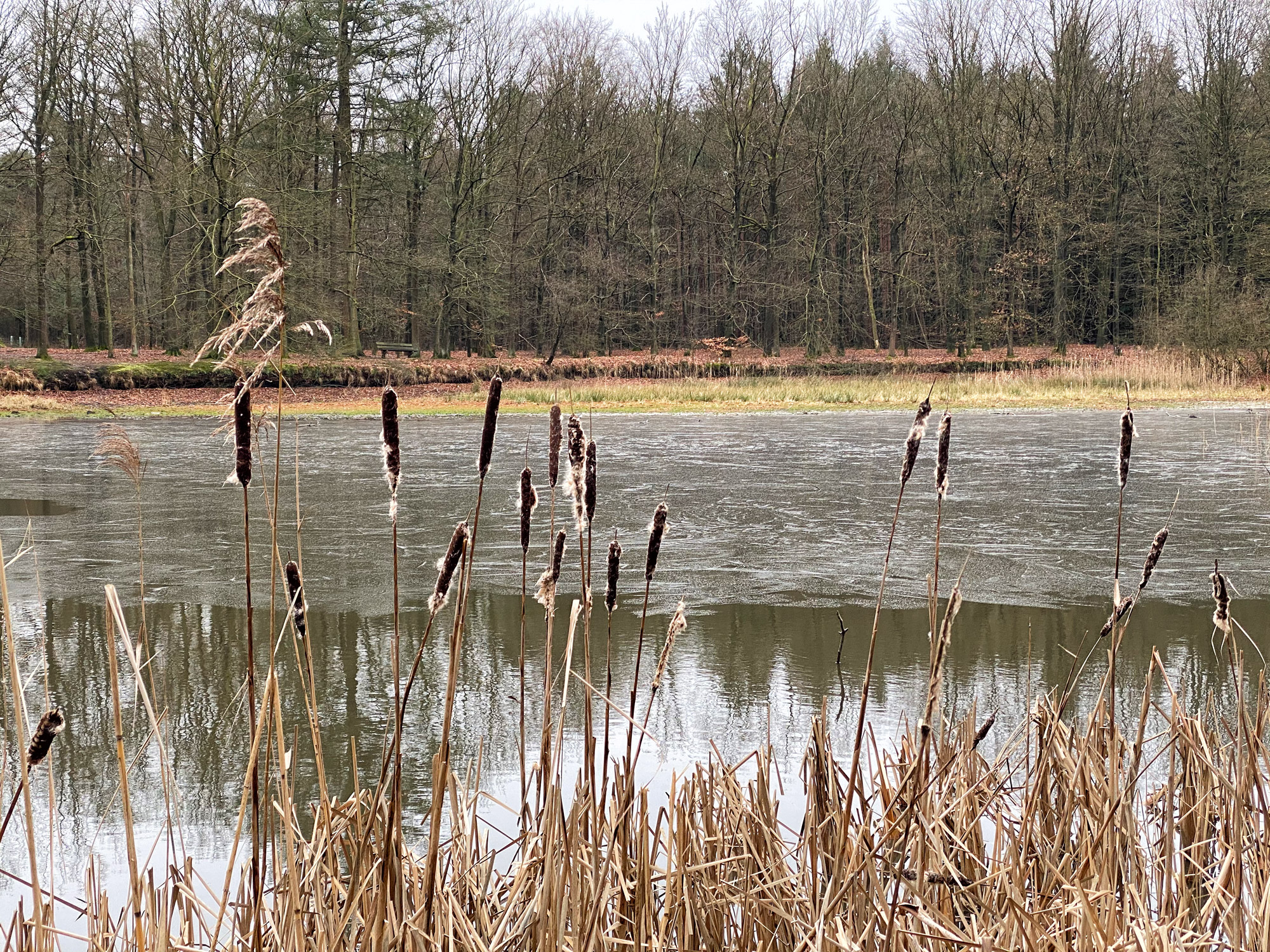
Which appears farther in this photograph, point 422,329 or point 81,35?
point 422,329

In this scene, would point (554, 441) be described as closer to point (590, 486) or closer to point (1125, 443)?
point (590, 486)

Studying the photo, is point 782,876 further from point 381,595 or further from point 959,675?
point 381,595

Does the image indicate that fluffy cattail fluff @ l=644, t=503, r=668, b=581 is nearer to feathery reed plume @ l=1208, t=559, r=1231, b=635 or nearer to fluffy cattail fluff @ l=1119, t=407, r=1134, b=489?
fluffy cattail fluff @ l=1119, t=407, r=1134, b=489

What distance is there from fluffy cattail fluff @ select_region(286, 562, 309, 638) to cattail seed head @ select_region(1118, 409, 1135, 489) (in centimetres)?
153

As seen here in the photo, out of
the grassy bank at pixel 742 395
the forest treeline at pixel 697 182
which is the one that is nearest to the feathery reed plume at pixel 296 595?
the grassy bank at pixel 742 395

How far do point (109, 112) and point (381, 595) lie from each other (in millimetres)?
31524

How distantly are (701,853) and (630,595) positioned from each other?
4.93 metres

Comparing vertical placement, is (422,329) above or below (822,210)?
below

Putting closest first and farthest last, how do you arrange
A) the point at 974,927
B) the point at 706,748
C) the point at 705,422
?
the point at 974,927, the point at 706,748, the point at 705,422

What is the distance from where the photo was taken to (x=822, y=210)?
1698 inches

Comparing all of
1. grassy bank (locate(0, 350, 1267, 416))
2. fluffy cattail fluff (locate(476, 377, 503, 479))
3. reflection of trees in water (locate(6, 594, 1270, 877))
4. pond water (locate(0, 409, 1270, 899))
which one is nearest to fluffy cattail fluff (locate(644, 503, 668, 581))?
fluffy cattail fluff (locate(476, 377, 503, 479))

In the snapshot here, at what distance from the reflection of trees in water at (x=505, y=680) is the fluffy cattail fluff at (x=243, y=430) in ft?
7.65

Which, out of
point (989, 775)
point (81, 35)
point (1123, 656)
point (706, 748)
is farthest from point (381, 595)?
point (81, 35)

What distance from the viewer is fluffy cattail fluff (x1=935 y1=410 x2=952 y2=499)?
2277 millimetres
